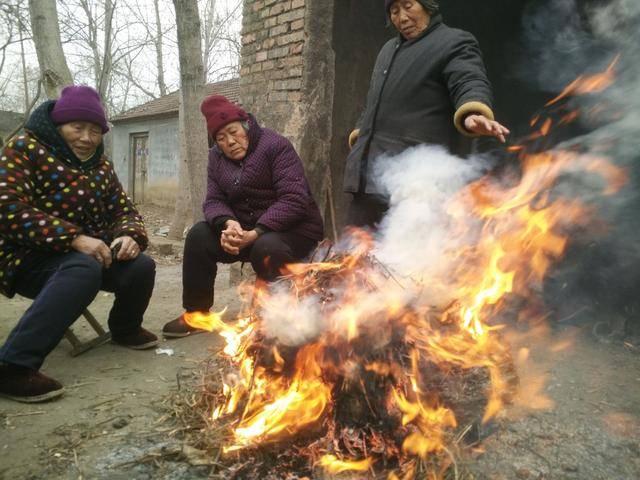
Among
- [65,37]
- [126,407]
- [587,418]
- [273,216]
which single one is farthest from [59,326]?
[65,37]

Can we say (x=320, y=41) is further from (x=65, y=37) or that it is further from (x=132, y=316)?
Result: (x=65, y=37)

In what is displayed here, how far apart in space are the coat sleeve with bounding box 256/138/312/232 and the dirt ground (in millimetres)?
974

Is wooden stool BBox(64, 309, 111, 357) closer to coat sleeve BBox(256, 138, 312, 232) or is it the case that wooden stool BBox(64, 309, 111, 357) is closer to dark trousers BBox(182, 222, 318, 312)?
dark trousers BBox(182, 222, 318, 312)

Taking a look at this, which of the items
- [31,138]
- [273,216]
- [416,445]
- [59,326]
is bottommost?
[416,445]

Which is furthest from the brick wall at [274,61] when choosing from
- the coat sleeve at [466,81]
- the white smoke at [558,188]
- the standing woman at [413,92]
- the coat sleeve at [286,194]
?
the coat sleeve at [466,81]

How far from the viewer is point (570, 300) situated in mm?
4090

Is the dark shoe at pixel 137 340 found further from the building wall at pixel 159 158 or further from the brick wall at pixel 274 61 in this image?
the building wall at pixel 159 158

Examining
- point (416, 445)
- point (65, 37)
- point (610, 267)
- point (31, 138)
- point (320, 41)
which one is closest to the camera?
point (416, 445)

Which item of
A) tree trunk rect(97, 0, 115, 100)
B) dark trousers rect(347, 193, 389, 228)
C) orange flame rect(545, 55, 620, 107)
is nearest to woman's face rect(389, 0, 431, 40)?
dark trousers rect(347, 193, 389, 228)

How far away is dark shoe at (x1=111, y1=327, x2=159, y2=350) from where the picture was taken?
3.27m

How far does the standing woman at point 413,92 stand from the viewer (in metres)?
2.91

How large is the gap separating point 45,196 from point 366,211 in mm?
2067

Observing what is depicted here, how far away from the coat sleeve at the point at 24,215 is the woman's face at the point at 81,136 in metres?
0.26

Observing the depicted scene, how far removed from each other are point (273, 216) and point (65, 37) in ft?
54.8
